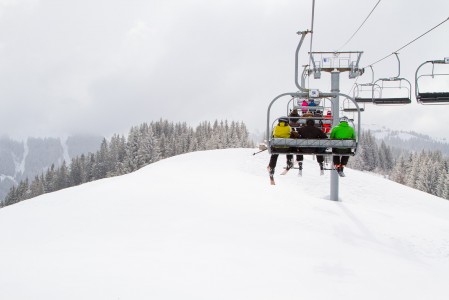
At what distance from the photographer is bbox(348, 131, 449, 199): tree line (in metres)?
81.8

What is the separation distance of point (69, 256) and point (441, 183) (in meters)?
83.3

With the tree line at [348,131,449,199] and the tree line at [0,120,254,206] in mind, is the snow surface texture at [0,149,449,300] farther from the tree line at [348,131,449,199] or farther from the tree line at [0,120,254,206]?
the tree line at [0,120,254,206]

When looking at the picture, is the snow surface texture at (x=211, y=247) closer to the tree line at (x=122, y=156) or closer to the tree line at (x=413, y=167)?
the tree line at (x=413, y=167)

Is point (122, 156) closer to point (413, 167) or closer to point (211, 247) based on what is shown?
point (413, 167)

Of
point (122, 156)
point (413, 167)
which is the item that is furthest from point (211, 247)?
point (122, 156)

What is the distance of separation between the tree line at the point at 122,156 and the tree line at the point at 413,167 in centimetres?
4108

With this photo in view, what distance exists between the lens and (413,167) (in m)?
91.7

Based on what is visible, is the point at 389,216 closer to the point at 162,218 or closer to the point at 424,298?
the point at 424,298

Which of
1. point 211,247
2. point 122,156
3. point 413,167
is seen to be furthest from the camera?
point 122,156

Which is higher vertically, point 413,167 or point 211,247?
point 211,247

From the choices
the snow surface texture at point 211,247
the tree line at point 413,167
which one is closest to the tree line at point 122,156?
the tree line at point 413,167

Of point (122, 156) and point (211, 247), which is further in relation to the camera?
point (122, 156)

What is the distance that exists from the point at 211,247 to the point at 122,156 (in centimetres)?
11505

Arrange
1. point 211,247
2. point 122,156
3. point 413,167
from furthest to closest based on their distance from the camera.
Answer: point 122,156, point 413,167, point 211,247
